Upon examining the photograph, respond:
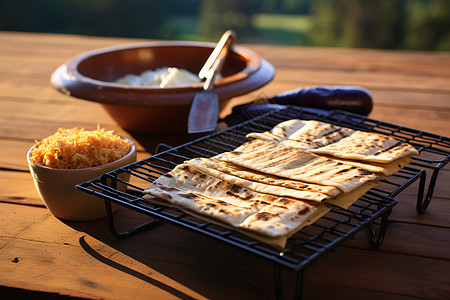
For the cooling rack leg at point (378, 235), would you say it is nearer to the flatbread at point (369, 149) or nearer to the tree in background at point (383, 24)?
the flatbread at point (369, 149)

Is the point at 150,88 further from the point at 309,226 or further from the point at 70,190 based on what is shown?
the point at 309,226

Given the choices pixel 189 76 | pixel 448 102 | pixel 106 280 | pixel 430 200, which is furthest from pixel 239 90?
pixel 448 102

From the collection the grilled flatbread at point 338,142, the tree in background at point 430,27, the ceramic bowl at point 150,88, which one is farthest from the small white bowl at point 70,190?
the tree in background at point 430,27

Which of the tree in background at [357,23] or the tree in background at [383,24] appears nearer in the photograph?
the tree in background at [383,24]

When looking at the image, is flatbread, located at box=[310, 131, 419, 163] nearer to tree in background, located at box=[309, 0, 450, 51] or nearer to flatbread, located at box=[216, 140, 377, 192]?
flatbread, located at box=[216, 140, 377, 192]

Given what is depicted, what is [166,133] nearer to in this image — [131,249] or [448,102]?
[131,249]

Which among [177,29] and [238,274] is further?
[177,29]
